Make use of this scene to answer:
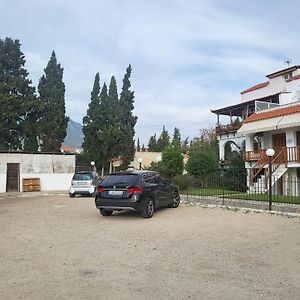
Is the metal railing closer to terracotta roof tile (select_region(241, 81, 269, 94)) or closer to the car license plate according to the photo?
the car license plate

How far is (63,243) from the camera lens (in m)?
7.96

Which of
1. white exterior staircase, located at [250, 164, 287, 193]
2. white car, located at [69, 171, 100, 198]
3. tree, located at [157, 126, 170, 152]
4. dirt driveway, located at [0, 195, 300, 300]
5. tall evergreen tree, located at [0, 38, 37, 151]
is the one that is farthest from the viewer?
tree, located at [157, 126, 170, 152]

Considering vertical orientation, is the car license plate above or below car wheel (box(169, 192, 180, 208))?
above

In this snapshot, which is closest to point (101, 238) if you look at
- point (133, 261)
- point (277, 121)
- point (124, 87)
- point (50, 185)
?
point (133, 261)

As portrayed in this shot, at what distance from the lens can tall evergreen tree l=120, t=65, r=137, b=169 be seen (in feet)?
136

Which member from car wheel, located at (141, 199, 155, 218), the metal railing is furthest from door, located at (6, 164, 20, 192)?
car wheel, located at (141, 199, 155, 218)

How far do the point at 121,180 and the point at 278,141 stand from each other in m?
14.9

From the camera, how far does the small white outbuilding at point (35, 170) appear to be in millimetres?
26125

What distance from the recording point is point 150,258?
6656 mm

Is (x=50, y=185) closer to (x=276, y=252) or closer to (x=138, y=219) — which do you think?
A: (x=138, y=219)

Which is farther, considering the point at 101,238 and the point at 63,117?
the point at 63,117

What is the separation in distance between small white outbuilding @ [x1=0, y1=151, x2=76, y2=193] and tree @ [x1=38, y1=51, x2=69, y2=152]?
8.50 m

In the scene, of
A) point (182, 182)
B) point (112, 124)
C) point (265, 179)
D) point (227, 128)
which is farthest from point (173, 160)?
point (112, 124)

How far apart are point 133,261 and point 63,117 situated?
33.7m
